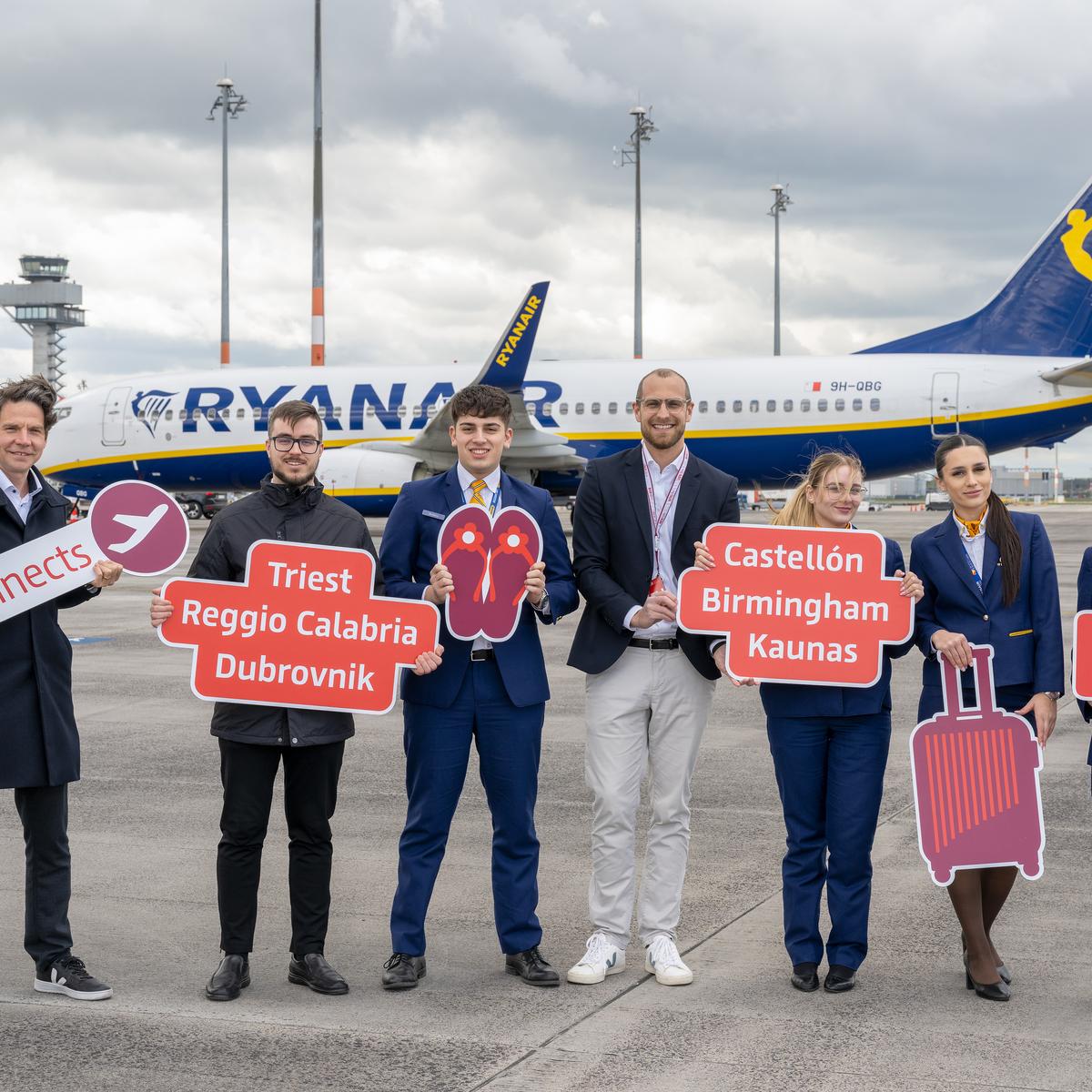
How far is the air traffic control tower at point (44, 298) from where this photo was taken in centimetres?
11788

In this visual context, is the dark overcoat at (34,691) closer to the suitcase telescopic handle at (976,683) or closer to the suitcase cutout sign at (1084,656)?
the suitcase telescopic handle at (976,683)

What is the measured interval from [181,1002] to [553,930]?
142cm

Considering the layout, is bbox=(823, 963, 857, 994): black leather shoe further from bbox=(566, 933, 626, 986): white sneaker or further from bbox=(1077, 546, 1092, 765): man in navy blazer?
bbox=(1077, 546, 1092, 765): man in navy blazer

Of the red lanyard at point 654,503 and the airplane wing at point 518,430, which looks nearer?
the red lanyard at point 654,503

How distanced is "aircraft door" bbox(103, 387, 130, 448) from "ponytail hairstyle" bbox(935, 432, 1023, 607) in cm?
2717

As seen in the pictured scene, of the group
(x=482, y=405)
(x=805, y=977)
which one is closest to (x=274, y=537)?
(x=482, y=405)

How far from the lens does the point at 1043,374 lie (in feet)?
89.6

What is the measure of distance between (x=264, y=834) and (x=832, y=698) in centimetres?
198

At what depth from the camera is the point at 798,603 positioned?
4941 millimetres

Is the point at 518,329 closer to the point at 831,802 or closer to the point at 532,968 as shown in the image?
the point at 831,802

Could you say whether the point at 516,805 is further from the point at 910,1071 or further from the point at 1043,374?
the point at 1043,374

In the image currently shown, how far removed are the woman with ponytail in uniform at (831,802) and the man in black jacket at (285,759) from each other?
49.8 inches

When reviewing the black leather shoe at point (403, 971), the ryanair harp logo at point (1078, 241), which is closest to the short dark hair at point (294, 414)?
the black leather shoe at point (403, 971)

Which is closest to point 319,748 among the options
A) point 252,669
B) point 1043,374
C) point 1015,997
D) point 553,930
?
point 252,669
